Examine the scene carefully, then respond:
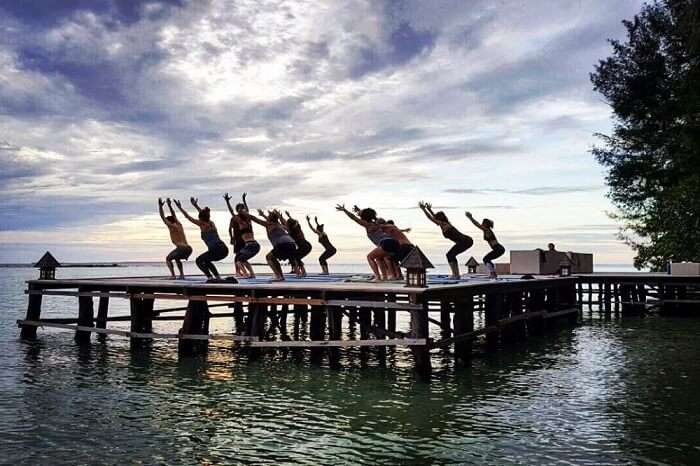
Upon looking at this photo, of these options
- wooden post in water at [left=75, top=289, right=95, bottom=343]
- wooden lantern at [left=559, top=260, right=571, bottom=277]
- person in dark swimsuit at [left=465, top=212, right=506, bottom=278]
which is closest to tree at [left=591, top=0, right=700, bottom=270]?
wooden lantern at [left=559, top=260, right=571, bottom=277]

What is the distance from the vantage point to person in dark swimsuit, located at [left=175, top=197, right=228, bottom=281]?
19094 millimetres

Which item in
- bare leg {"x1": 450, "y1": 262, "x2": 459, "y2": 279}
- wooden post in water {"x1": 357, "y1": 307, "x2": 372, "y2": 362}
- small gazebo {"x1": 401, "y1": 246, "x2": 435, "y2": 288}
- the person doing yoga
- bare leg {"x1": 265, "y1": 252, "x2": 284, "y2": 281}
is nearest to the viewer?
small gazebo {"x1": 401, "y1": 246, "x2": 435, "y2": 288}

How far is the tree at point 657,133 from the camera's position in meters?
30.9

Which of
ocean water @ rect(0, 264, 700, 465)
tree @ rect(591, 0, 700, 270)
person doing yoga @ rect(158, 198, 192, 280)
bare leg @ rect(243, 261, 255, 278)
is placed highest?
tree @ rect(591, 0, 700, 270)

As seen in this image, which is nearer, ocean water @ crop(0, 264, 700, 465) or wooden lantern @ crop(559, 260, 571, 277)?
ocean water @ crop(0, 264, 700, 465)

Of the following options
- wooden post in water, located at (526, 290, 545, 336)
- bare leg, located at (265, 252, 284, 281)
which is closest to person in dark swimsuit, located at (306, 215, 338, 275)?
bare leg, located at (265, 252, 284, 281)

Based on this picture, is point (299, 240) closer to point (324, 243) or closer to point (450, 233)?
point (324, 243)

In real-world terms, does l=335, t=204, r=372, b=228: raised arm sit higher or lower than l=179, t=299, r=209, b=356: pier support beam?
higher

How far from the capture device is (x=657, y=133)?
3375cm

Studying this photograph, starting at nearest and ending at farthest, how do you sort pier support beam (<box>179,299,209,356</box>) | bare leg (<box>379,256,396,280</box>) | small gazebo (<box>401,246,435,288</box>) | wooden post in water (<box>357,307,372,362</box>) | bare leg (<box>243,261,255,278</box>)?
1. small gazebo (<box>401,246,435,288</box>)
2. wooden post in water (<box>357,307,372,362</box>)
3. pier support beam (<box>179,299,209,356</box>)
4. bare leg (<box>379,256,396,280</box>)
5. bare leg (<box>243,261,255,278</box>)

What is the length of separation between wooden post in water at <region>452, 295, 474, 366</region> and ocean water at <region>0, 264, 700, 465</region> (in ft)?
1.30

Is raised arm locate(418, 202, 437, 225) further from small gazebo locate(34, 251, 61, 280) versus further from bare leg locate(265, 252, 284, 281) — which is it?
small gazebo locate(34, 251, 61, 280)

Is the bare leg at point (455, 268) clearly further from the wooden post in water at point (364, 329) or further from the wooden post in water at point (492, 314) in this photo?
the wooden post in water at point (364, 329)

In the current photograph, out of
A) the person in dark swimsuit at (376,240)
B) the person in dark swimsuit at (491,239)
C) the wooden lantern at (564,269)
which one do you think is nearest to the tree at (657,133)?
the wooden lantern at (564,269)
